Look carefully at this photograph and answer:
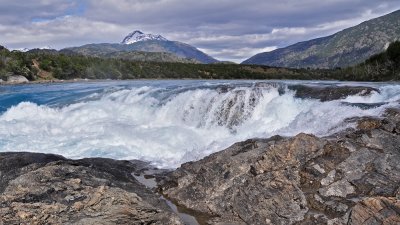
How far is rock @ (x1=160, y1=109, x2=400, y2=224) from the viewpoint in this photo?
308 inches

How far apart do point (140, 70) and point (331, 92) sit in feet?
240

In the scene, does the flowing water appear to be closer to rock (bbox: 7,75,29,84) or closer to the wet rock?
the wet rock

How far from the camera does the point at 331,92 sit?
57.8 ft

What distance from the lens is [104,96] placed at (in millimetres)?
28719

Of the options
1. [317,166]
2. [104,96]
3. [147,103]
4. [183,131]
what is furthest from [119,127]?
[317,166]

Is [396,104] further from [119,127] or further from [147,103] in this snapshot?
[147,103]

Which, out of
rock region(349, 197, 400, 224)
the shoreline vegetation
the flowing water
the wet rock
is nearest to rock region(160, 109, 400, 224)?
rock region(349, 197, 400, 224)

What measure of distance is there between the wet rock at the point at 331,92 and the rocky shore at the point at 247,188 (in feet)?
19.8

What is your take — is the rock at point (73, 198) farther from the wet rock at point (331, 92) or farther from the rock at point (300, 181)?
the wet rock at point (331, 92)

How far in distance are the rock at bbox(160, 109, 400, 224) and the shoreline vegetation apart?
36687 mm

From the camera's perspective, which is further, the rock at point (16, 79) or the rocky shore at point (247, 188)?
the rock at point (16, 79)

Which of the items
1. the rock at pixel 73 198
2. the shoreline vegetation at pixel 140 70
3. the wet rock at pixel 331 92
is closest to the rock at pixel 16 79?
the shoreline vegetation at pixel 140 70

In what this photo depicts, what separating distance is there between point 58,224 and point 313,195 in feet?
15.0

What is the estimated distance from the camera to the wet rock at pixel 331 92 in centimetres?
1700
